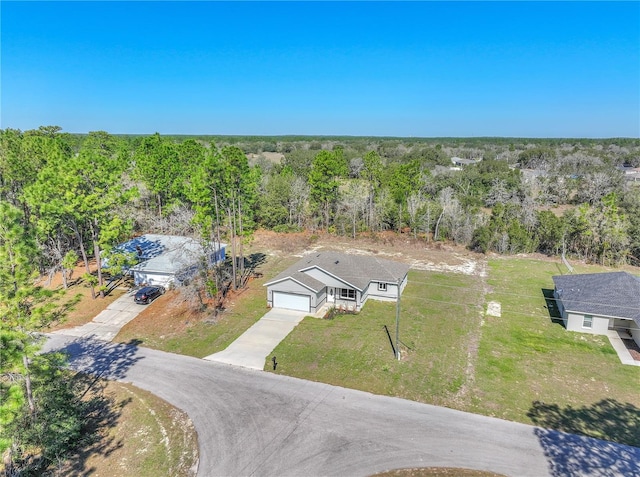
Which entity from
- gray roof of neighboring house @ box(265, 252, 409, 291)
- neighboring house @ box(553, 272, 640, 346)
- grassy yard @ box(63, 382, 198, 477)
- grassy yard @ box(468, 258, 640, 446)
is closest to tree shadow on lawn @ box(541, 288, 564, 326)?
grassy yard @ box(468, 258, 640, 446)

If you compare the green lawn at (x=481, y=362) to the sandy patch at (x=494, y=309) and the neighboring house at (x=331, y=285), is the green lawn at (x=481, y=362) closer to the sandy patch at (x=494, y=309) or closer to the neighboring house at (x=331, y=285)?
the sandy patch at (x=494, y=309)

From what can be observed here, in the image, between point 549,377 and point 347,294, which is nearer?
point 549,377

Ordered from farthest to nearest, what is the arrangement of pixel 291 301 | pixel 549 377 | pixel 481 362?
pixel 291 301 → pixel 481 362 → pixel 549 377

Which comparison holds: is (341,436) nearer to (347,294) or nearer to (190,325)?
(347,294)

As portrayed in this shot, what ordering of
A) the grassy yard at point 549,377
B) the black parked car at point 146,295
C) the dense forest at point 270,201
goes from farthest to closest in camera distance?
the black parked car at point 146,295 < the dense forest at point 270,201 < the grassy yard at point 549,377

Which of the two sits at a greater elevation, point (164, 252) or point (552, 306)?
point (164, 252)

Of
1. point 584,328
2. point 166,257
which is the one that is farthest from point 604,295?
point 166,257

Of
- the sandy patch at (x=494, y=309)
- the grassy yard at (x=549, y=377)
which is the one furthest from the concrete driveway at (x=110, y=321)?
the sandy patch at (x=494, y=309)
